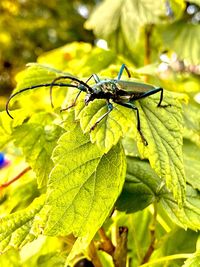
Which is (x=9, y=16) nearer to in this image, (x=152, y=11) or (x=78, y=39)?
(x=78, y=39)

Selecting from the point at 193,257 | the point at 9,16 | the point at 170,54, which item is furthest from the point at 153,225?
the point at 9,16

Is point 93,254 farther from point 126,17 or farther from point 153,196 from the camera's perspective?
point 126,17

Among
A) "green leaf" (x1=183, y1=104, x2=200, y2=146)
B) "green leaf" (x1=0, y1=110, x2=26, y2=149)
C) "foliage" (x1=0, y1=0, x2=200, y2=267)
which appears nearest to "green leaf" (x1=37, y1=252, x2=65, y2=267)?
"foliage" (x1=0, y1=0, x2=200, y2=267)

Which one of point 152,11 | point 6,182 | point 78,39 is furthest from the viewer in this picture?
point 78,39

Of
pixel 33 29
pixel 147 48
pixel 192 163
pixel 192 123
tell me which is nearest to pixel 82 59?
pixel 147 48

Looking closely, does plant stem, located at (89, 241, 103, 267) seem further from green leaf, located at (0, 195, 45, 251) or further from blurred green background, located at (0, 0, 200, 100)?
blurred green background, located at (0, 0, 200, 100)

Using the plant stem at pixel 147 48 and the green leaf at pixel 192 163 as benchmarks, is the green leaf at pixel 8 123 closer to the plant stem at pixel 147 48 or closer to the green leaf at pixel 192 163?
the green leaf at pixel 192 163

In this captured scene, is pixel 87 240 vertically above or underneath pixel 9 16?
underneath
